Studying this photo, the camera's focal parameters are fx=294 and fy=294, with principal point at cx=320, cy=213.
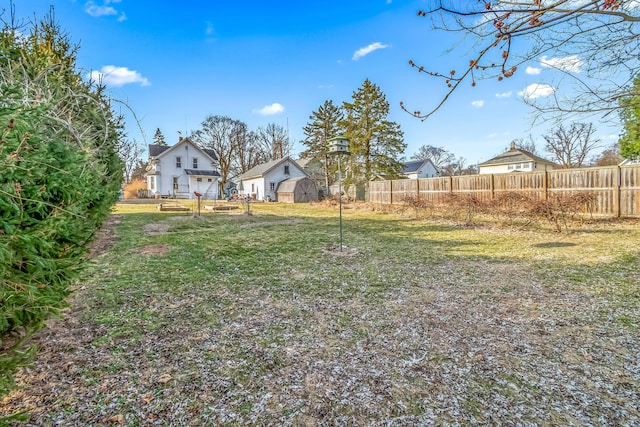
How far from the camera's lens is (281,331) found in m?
3.00

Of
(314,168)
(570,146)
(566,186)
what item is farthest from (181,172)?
(570,146)

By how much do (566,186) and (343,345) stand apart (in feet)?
38.7

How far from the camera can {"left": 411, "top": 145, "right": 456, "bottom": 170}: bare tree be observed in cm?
4822

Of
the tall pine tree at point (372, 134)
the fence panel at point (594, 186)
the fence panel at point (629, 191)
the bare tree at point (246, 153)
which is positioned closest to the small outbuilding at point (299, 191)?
the tall pine tree at point (372, 134)

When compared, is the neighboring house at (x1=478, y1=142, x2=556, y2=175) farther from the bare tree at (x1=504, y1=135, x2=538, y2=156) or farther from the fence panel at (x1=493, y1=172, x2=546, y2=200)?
the fence panel at (x1=493, y1=172, x2=546, y2=200)

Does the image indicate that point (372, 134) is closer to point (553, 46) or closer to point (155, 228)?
point (155, 228)

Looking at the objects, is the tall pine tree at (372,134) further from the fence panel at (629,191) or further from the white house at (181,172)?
the white house at (181,172)

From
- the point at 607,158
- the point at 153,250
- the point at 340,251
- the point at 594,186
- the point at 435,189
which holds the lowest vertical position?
the point at 340,251

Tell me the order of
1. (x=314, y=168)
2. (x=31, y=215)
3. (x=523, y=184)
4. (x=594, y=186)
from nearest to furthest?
(x=31, y=215), (x=594, y=186), (x=523, y=184), (x=314, y=168)

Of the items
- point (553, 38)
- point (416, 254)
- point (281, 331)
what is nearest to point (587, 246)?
point (416, 254)

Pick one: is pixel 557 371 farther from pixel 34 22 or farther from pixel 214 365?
pixel 34 22

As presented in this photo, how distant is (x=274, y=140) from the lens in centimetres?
3950

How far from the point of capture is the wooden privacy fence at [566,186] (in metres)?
9.29

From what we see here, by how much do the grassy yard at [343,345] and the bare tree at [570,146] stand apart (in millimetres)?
30248
